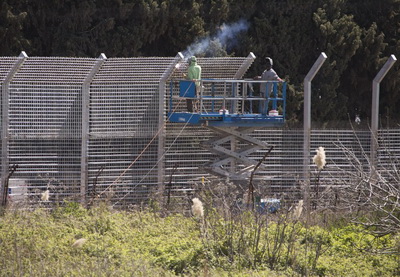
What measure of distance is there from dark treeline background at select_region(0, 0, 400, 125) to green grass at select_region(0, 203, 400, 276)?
38.6ft

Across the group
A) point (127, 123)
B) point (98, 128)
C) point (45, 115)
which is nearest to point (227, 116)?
point (127, 123)

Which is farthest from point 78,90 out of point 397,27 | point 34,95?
point 397,27

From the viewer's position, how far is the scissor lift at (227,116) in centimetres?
1666

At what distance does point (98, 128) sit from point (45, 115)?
108 centimetres

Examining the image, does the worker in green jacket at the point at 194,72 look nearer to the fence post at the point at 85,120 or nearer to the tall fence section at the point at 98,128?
the tall fence section at the point at 98,128

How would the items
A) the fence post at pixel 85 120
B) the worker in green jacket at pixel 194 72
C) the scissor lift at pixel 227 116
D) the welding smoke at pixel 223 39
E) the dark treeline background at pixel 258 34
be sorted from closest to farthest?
the fence post at pixel 85 120 → the worker in green jacket at pixel 194 72 → the scissor lift at pixel 227 116 → the dark treeline background at pixel 258 34 → the welding smoke at pixel 223 39

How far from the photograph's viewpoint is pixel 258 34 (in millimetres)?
25953

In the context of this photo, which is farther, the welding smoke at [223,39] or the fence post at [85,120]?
the welding smoke at [223,39]

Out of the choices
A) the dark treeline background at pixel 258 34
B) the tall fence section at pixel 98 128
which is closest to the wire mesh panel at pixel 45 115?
the tall fence section at pixel 98 128

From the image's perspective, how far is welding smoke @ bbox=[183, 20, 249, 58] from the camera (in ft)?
82.5

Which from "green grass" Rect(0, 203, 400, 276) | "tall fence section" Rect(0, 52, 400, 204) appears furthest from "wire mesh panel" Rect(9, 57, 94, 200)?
"green grass" Rect(0, 203, 400, 276)

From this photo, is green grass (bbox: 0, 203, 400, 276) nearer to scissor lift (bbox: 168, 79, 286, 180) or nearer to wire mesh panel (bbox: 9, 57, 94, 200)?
wire mesh panel (bbox: 9, 57, 94, 200)

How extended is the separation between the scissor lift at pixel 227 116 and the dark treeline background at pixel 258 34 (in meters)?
6.65

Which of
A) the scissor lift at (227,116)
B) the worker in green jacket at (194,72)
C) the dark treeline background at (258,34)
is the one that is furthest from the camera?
the dark treeline background at (258,34)
